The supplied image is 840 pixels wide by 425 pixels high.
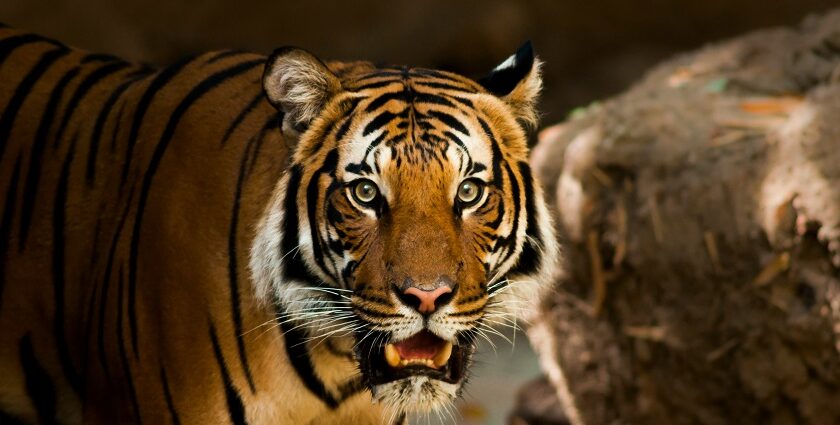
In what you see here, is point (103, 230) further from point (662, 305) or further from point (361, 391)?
point (662, 305)

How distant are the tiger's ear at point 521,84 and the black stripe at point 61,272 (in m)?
1.15

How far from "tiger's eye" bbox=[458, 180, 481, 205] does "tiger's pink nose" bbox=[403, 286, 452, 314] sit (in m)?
0.24

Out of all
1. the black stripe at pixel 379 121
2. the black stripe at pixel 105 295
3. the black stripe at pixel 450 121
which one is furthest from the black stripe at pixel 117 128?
the black stripe at pixel 450 121

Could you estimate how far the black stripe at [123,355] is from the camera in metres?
2.92

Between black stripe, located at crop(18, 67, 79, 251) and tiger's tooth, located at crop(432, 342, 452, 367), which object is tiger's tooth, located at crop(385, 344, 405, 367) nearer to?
tiger's tooth, located at crop(432, 342, 452, 367)

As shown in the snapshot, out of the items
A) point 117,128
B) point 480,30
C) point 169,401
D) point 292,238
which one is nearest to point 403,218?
point 292,238

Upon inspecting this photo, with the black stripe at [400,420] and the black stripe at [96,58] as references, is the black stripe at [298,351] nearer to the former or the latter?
the black stripe at [400,420]

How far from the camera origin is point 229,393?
2.84 m

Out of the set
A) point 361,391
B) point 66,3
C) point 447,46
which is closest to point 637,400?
point 361,391

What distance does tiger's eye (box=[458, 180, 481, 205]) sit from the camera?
264 cm

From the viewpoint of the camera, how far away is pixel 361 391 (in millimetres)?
2973

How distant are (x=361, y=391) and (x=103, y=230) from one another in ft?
2.54

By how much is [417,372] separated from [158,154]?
91 centimetres

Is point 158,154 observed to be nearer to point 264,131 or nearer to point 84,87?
point 264,131
